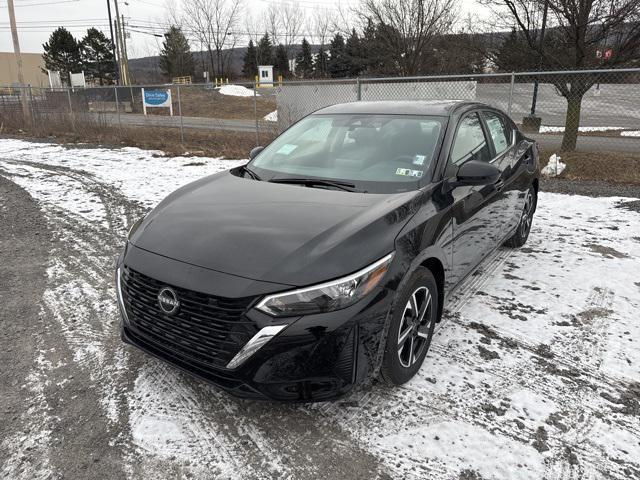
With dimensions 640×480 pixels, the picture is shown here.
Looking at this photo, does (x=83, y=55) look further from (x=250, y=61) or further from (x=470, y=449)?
(x=470, y=449)

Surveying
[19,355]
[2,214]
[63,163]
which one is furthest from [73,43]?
[19,355]

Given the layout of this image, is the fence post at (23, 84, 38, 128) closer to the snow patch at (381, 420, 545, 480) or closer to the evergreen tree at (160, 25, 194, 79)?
the snow patch at (381, 420, 545, 480)

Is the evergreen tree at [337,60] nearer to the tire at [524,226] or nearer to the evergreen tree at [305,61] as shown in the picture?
the evergreen tree at [305,61]

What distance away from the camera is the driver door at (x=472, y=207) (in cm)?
324

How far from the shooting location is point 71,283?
4.30m

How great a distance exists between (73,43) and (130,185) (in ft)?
232

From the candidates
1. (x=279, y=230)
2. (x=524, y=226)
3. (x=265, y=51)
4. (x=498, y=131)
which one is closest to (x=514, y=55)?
(x=524, y=226)

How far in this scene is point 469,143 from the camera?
12.0ft

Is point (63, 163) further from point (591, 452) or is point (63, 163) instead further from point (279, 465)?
point (591, 452)

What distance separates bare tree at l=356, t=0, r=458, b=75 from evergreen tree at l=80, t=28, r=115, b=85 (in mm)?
57613

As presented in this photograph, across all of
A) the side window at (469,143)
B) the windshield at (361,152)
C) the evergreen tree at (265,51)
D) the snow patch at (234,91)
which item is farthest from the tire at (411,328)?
the evergreen tree at (265,51)

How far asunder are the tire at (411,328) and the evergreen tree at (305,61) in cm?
7291

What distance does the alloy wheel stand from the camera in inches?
104

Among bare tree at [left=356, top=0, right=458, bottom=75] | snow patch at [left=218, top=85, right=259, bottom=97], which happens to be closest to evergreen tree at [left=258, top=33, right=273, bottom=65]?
snow patch at [left=218, top=85, right=259, bottom=97]
